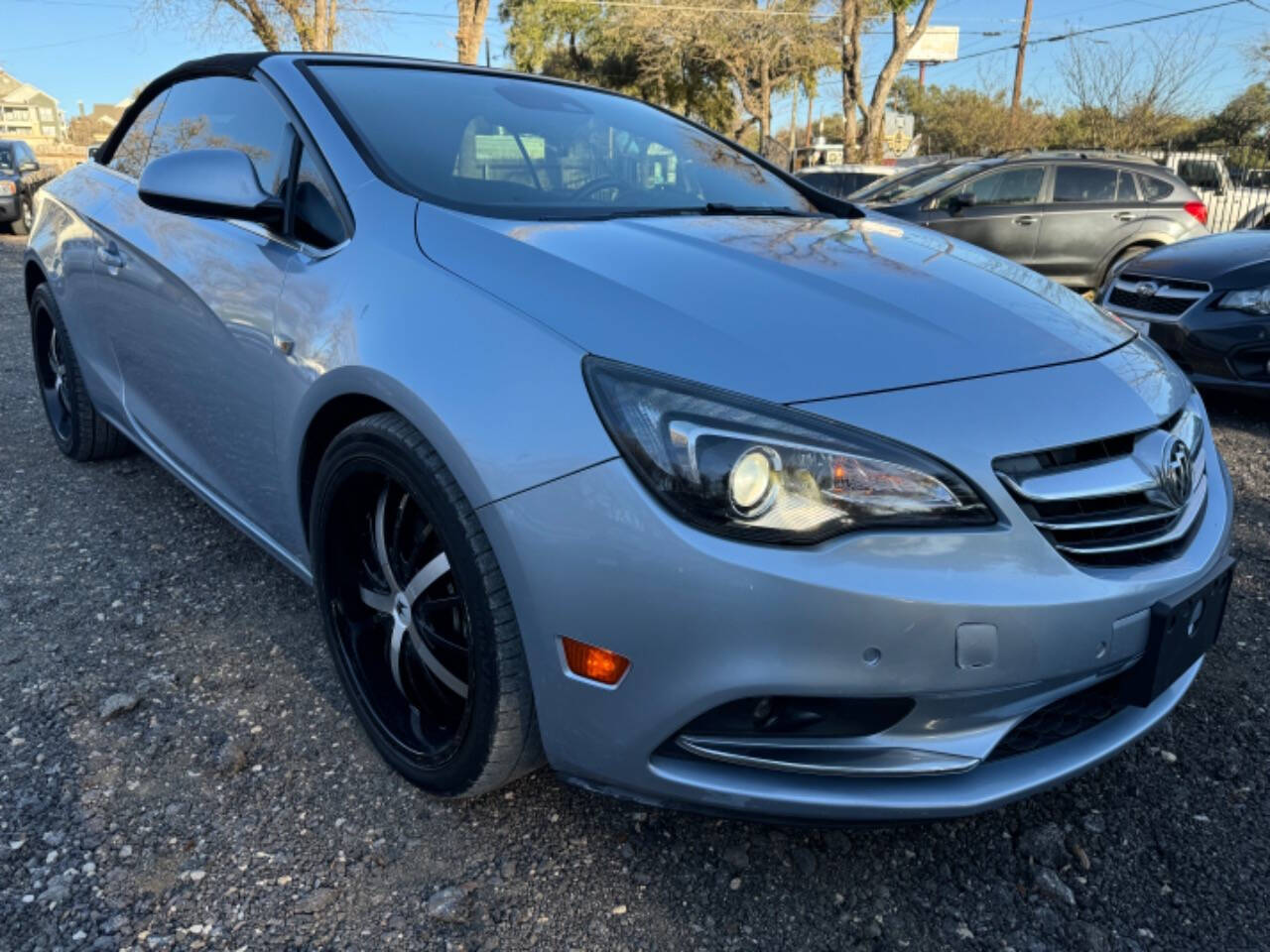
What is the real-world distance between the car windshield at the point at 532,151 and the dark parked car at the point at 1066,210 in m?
6.46

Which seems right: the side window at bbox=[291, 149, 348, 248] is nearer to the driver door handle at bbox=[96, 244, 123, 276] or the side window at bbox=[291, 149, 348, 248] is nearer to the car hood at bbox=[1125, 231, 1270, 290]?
the driver door handle at bbox=[96, 244, 123, 276]

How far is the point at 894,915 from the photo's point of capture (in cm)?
172

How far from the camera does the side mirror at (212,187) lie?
7.06ft

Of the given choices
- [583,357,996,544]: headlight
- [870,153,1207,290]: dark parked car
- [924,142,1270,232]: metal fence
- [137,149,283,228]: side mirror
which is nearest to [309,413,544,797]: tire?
[583,357,996,544]: headlight

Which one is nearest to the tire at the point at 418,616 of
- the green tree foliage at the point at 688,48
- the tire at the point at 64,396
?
the tire at the point at 64,396

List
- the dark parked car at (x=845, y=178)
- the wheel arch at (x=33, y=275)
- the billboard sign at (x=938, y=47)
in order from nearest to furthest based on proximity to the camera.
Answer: the wheel arch at (x=33, y=275), the dark parked car at (x=845, y=178), the billboard sign at (x=938, y=47)

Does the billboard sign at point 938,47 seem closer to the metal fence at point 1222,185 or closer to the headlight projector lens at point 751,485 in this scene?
the metal fence at point 1222,185

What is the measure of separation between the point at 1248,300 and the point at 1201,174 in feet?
37.3

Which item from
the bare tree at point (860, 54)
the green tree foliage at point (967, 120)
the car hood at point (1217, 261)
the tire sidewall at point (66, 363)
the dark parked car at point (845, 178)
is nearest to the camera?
the tire sidewall at point (66, 363)

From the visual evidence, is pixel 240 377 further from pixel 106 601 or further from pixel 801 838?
pixel 801 838

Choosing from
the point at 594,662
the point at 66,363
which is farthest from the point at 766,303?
the point at 66,363

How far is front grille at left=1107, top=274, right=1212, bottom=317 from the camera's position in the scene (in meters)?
4.91

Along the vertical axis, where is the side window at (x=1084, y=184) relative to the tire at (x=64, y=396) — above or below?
above

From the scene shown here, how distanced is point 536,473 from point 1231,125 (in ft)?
122
